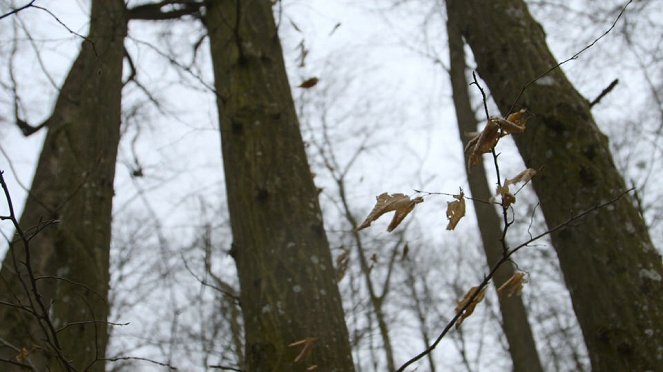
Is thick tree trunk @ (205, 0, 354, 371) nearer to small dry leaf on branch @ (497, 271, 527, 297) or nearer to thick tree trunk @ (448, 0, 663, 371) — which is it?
small dry leaf on branch @ (497, 271, 527, 297)

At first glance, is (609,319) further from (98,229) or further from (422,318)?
(422,318)

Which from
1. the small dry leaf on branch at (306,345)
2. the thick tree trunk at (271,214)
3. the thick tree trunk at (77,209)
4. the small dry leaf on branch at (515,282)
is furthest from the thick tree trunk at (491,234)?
the small dry leaf on branch at (515,282)

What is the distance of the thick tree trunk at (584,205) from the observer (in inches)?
97.0

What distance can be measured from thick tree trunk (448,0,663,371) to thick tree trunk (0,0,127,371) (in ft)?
7.32

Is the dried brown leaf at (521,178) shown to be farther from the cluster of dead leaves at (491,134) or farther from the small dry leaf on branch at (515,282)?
the small dry leaf on branch at (515,282)

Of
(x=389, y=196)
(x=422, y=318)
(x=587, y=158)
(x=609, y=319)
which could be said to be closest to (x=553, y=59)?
(x=587, y=158)

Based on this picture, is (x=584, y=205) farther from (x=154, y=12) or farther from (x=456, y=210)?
(x=154, y=12)

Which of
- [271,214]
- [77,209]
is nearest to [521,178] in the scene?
[271,214]

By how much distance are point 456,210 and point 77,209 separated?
3.00 metres

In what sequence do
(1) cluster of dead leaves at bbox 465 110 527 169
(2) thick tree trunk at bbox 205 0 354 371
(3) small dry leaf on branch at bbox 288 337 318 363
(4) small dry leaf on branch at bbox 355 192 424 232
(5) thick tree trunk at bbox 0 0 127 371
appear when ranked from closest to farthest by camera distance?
(1) cluster of dead leaves at bbox 465 110 527 169
(4) small dry leaf on branch at bbox 355 192 424 232
(3) small dry leaf on branch at bbox 288 337 318 363
(2) thick tree trunk at bbox 205 0 354 371
(5) thick tree trunk at bbox 0 0 127 371

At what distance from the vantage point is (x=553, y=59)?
333cm

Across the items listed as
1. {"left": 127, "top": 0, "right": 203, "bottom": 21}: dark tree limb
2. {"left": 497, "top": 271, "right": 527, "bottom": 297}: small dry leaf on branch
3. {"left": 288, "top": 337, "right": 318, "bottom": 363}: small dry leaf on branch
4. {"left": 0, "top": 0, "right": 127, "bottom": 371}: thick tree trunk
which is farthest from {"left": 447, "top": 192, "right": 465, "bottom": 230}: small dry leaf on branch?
{"left": 127, "top": 0, "right": 203, "bottom": 21}: dark tree limb

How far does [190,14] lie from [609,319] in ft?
12.4

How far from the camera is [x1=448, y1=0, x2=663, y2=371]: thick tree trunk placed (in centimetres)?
246
